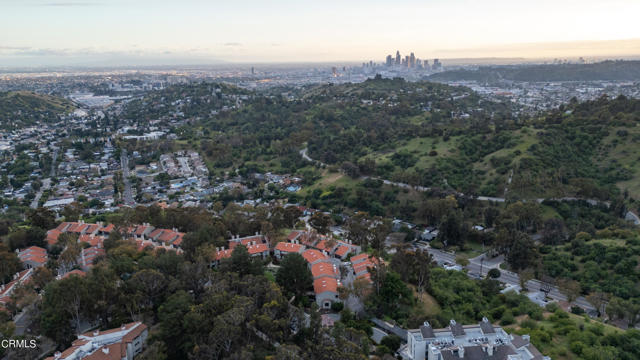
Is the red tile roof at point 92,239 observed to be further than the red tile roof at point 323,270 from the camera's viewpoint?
Yes

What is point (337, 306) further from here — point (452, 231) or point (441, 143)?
point (441, 143)

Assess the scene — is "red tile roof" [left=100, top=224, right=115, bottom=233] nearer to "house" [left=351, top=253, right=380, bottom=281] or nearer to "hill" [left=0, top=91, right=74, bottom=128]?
"house" [left=351, top=253, right=380, bottom=281]

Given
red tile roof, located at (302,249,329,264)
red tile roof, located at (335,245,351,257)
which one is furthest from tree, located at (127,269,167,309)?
red tile roof, located at (335,245,351,257)

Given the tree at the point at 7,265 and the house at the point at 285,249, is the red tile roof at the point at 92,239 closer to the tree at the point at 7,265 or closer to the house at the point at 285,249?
the tree at the point at 7,265

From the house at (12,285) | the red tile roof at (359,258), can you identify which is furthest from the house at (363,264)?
the house at (12,285)

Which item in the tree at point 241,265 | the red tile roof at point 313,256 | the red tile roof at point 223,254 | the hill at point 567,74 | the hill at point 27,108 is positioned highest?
the hill at point 567,74

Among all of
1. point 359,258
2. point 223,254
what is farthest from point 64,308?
point 359,258
